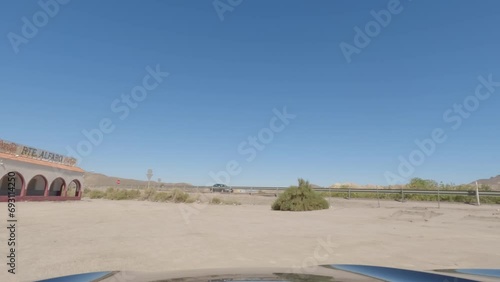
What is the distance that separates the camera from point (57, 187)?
35375 mm

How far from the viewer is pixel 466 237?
10352 mm

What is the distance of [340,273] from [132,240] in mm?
8550

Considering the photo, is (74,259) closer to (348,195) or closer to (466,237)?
(466,237)

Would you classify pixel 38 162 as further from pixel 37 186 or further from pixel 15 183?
pixel 37 186

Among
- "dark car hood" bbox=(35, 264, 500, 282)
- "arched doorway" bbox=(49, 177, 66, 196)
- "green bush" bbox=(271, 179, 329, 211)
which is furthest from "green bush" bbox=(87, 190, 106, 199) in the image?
"dark car hood" bbox=(35, 264, 500, 282)

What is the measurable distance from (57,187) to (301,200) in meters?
28.1

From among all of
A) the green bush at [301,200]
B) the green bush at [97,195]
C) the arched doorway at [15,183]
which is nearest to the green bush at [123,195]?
the green bush at [97,195]

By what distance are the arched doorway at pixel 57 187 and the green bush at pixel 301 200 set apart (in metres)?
24.1

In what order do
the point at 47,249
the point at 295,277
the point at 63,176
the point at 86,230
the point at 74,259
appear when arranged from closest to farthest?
the point at 295,277 → the point at 74,259 → the point at 47,249 → the point at 86,230 → the point at 63,176

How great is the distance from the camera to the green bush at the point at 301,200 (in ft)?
72.6

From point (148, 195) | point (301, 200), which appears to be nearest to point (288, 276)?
point (301, 200)

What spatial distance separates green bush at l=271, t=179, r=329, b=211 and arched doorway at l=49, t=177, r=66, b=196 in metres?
24.1

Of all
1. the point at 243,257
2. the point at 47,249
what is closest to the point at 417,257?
the point at 243,257

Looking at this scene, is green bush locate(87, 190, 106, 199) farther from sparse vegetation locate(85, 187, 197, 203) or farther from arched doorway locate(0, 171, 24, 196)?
arched doorway locate(0, 171, 24, 196)
